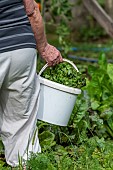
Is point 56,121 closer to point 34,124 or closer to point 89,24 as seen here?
point 34,124

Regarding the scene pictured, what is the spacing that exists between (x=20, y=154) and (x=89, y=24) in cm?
899

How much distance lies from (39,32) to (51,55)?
0.26 metres

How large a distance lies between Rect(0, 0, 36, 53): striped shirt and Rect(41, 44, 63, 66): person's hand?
0.33 m

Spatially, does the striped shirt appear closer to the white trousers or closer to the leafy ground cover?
the white trousers

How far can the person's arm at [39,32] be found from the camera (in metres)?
4.31

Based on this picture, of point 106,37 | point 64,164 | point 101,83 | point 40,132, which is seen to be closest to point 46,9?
point 101,83

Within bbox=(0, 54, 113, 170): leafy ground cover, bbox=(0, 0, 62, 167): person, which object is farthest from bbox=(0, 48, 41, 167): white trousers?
bbox=(0, 54, 113, 170): leafy ground cover

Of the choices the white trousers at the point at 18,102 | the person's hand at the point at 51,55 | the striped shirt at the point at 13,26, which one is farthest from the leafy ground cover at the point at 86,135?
the striped shirt at the point at 13,26

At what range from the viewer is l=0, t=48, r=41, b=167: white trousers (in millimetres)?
4219

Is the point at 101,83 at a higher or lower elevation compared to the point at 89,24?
higher

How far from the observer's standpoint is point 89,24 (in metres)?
13.4

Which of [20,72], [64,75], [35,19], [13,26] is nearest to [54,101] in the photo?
[64,75]

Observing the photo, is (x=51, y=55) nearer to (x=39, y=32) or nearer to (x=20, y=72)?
(x=39, y=32)

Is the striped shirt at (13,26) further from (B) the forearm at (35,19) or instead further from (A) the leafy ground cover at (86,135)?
(A) the leafy ground cover at (86,135)
